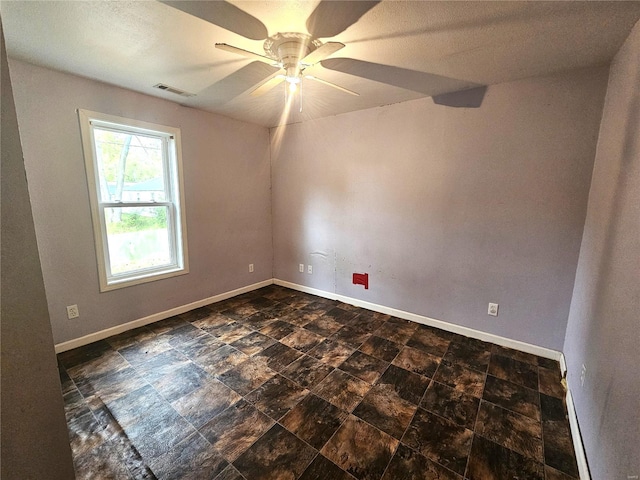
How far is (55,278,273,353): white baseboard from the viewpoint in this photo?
244cm

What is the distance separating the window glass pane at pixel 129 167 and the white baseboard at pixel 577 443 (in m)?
3.89

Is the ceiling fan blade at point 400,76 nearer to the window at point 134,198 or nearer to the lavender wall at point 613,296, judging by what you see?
the lavender wall at point 613,296

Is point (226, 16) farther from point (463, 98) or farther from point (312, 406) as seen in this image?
point (312, 406)

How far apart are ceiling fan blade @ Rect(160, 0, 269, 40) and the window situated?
1623 millimetres

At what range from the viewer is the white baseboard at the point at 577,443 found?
135cm

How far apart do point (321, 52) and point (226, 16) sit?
569mm

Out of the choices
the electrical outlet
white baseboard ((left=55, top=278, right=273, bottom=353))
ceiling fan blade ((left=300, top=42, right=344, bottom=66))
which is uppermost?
ceiling fan blade ((left=300, top=42, right=344, bottom=66))

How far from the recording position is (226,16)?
1.52 metres

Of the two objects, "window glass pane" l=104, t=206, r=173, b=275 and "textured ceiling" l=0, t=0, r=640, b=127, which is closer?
"textured ceiling" l=0, t=0, r=640, b=127

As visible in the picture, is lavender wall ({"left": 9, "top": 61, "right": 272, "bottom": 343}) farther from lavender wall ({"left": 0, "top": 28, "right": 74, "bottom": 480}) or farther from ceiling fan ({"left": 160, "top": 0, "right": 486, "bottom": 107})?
lavender wall ({"left": 0, "top": 28, "right": 74, "bottom": 480})

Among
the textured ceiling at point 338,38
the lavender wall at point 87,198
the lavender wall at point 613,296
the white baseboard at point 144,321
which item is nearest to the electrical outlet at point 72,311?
the lavender wall at point 87,198

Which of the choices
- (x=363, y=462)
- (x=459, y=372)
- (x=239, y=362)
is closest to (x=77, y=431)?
(x=239, y=362)

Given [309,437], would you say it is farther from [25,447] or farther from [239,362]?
[25,447]

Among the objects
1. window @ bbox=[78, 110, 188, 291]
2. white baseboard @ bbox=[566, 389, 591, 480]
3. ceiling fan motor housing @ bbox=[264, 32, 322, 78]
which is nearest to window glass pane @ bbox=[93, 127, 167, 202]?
window @ bbox=[78, 110, 188, 291]
